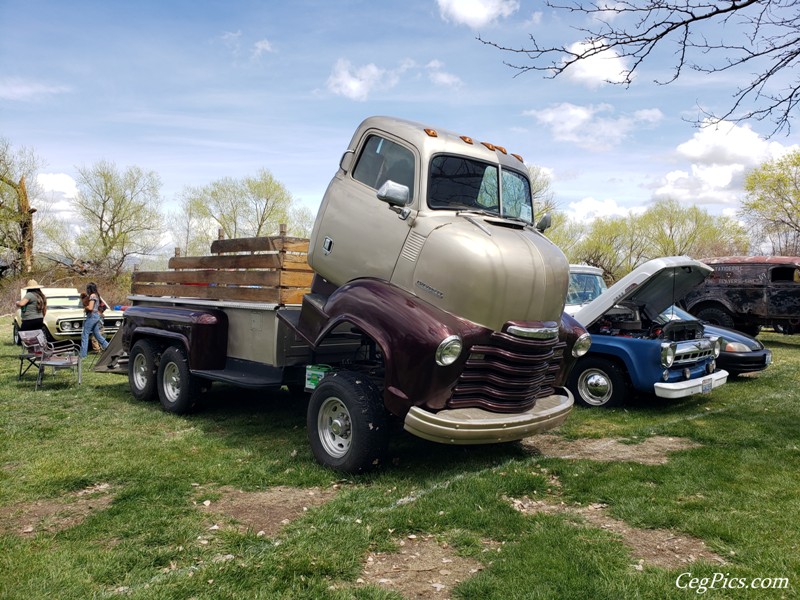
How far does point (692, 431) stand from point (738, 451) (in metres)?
0.82

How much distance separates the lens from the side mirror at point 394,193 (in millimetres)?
5105

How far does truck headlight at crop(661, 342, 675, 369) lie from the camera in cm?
756

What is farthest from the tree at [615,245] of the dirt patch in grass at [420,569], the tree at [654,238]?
the dirt patch in grass at [420,569]

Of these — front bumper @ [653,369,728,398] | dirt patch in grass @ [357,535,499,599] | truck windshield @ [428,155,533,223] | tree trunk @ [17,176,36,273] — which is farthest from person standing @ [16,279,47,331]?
tree trunk @ [17,176,36,273]

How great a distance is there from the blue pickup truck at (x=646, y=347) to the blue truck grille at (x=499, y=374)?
333 centimetres

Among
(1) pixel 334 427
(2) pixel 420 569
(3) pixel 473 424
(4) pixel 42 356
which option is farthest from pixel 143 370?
(2) pixel 420 569

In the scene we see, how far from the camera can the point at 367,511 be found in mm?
4344

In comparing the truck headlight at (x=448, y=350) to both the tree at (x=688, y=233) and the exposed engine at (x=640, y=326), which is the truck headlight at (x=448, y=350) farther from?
the tree at (x=688, y=233)

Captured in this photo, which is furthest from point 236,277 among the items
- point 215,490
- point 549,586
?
point 549,586

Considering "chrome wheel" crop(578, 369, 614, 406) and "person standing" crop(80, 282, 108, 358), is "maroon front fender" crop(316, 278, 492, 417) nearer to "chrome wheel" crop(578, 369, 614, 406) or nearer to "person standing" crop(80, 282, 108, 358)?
"chrome wheel" crop(578, 369, 614, 406)

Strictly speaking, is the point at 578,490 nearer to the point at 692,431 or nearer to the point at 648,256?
the point at 692,431

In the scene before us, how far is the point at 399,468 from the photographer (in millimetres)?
5410

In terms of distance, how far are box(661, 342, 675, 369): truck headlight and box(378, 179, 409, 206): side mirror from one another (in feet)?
14.5

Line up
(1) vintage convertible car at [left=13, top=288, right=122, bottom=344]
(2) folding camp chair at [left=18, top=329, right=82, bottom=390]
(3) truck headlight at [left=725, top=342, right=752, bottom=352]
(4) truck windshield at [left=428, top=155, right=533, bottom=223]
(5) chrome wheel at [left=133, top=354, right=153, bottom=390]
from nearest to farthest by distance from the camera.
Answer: (4) truck windshield at [left=428, top=155, right=533, bottom=223] → (5) chrome wheel at [left=133, top=354, right=153, bottom=390] → (2) folding camp chair at [left=18, top=329, right=82, bottom=390] → (3) truck headlight at [left=725, top=342, right=752, bottom=352] → (1) vintage convertible car at [left=13, top=288, right=122, bottom=344]
